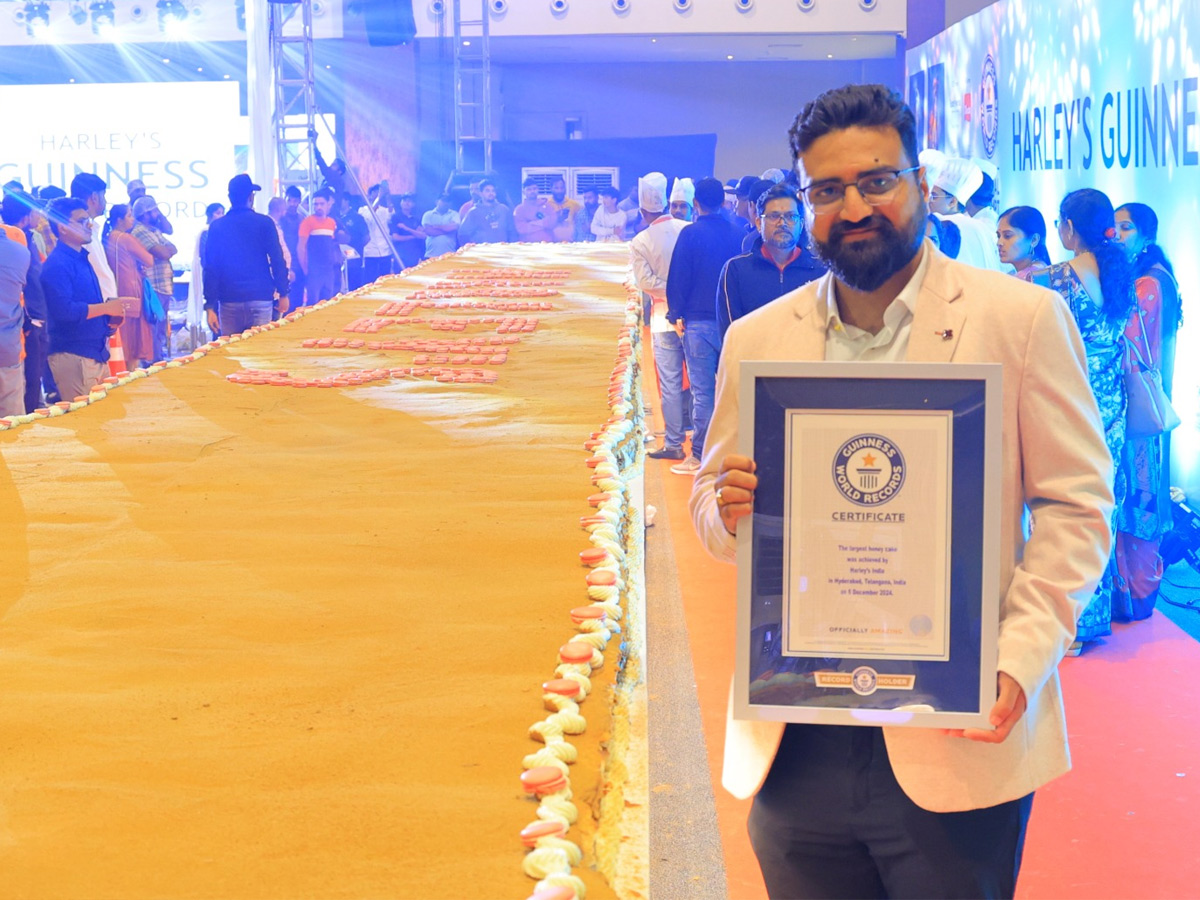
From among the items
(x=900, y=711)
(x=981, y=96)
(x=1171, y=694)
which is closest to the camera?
(x=900, y=711)

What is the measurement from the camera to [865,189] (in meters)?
1.61

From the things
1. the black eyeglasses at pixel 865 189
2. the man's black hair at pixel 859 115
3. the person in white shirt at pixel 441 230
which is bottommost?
the black eyeglasses at pixel 865 189

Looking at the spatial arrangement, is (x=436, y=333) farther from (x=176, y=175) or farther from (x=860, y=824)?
(x=176, y=175)

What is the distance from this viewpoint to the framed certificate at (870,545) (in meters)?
1.47

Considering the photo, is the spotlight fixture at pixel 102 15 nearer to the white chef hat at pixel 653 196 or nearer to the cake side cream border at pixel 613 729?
the white chef hat at pixel 653 196

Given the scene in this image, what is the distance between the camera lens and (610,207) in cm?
1703

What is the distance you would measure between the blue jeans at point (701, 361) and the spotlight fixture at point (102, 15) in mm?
13004

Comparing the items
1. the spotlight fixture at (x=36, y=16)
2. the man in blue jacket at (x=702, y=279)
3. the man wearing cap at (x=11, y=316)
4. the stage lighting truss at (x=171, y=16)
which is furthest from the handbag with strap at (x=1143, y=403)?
the spotlight fixture at (x=36, y=16)

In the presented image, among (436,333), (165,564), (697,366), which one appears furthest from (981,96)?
(165,564)

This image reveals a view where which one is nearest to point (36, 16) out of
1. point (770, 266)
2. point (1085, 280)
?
point (770, 266)

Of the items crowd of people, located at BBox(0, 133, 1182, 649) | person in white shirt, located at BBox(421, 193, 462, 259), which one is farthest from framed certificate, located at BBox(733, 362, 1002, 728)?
person in white shirt, located at BBox(421, 193, 462, 259)

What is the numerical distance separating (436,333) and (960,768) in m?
5.16

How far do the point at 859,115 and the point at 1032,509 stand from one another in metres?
0.53

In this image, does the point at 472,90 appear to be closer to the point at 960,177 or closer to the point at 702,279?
the point at 702,279
